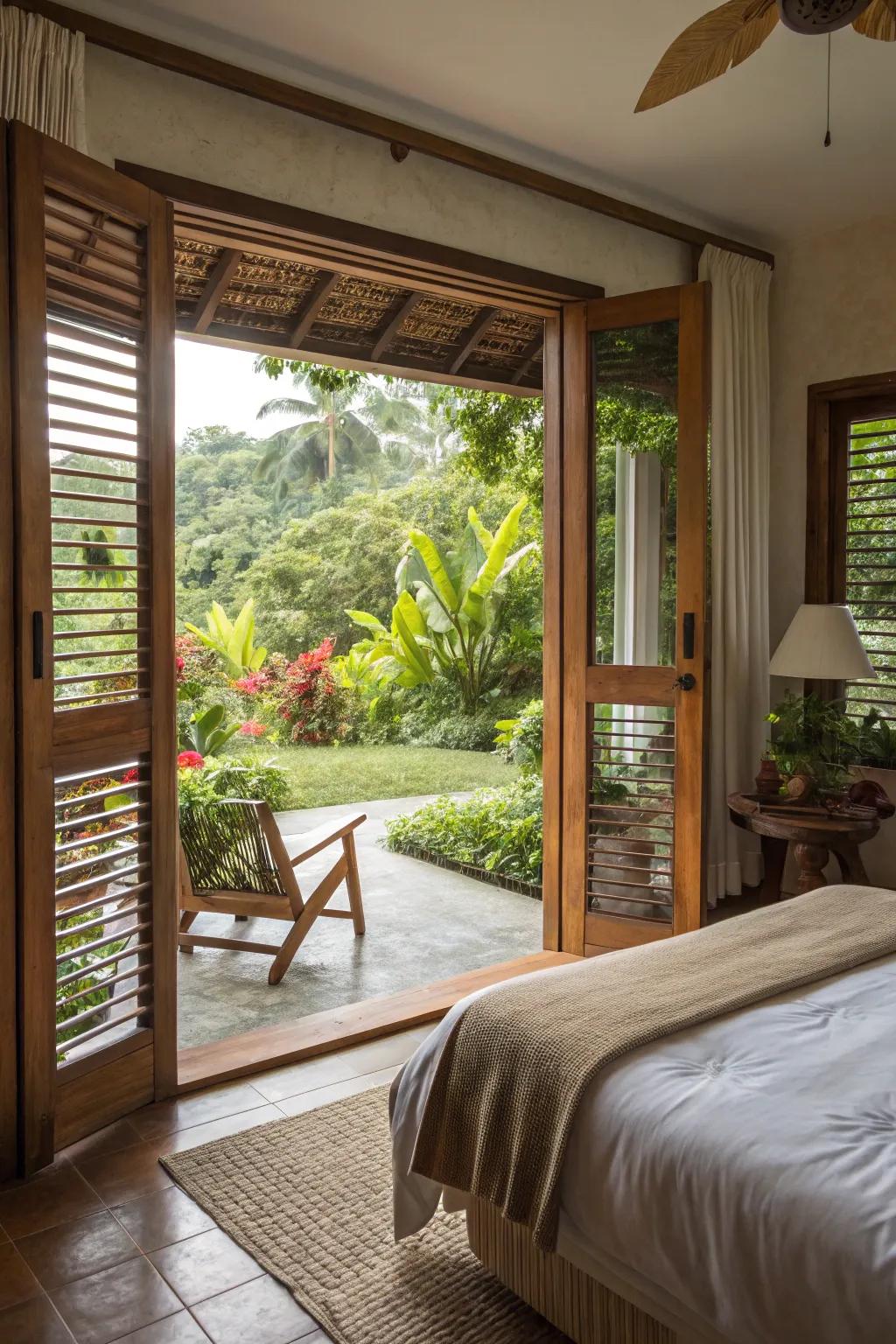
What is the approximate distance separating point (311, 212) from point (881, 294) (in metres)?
2.50

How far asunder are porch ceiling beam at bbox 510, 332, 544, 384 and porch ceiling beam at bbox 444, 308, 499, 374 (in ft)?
1.02

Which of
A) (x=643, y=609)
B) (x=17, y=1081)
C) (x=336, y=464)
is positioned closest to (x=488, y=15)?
(x=643, y=609)

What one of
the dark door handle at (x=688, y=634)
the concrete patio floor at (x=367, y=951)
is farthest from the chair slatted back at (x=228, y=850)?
the dark door handle at (x=688, y=634)

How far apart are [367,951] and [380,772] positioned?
5318 millimetres

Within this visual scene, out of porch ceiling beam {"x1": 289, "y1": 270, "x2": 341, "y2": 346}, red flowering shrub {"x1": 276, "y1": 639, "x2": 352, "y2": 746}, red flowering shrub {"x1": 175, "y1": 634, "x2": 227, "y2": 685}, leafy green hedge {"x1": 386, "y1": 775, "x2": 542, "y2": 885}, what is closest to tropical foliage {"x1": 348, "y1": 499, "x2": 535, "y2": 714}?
red flowering shrub {"x1": 276, "y1": 639, "x2": 352, "y2": 746}

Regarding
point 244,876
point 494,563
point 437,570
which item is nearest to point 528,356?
point 244,876

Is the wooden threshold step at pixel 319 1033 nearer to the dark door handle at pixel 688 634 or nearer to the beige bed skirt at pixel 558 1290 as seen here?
the beige bed skirt at pixel 558 1290

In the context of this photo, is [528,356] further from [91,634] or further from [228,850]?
[91,634]

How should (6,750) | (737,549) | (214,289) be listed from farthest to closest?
(737,549)
(214,289)
(6,750)

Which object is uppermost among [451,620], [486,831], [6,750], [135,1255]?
[451,620]

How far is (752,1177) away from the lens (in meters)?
1.48

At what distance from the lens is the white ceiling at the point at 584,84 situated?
2.86 metres

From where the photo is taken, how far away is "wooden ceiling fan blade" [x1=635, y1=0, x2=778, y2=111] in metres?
2.00

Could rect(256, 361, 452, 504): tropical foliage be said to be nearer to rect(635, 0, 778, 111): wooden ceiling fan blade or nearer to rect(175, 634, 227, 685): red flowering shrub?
rect(175, 634, 227, 685): red flowering shrub
